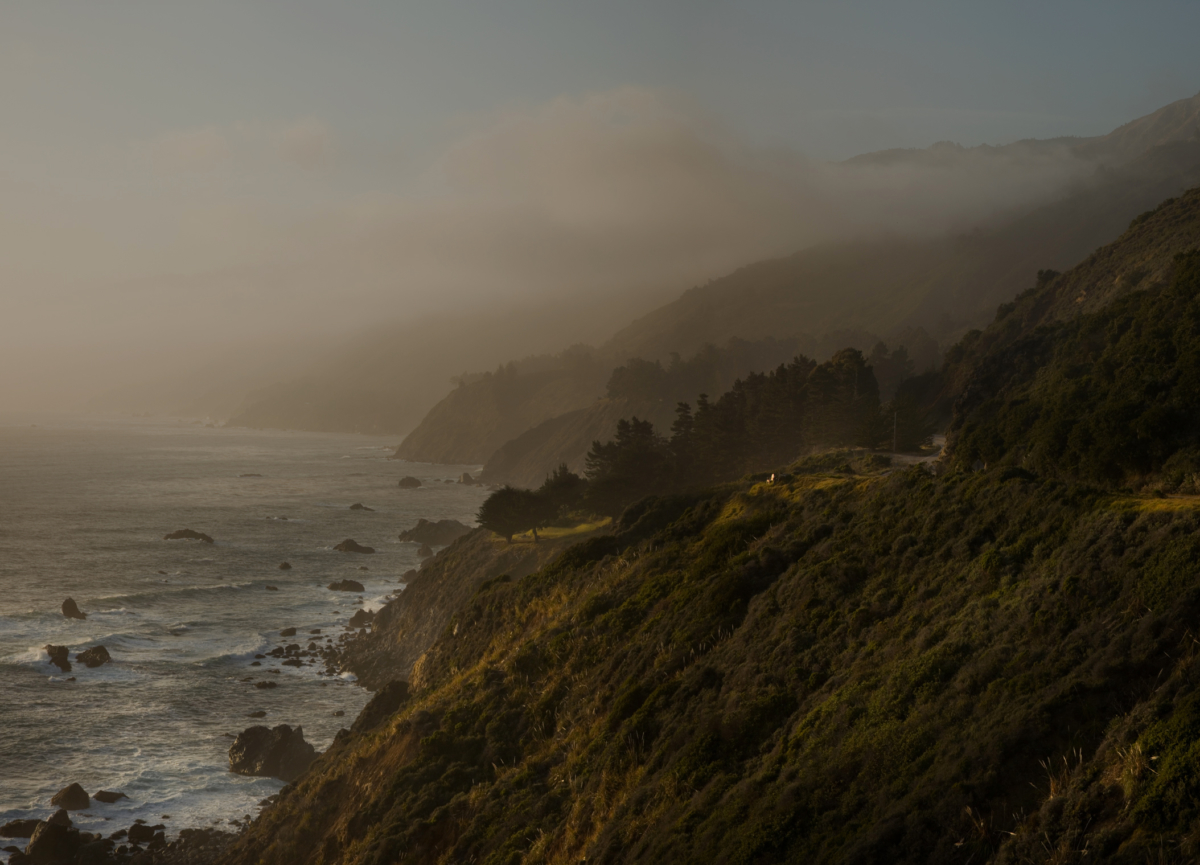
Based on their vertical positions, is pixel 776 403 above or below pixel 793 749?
above

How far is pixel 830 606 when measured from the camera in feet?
77.3

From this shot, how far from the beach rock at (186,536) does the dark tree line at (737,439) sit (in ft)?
193

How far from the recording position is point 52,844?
3606 centimetres

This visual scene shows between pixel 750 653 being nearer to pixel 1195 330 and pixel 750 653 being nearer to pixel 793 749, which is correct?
pixel 793 749

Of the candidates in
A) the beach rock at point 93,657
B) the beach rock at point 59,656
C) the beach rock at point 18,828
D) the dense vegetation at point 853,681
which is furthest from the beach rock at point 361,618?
the beach rock at point 18,828

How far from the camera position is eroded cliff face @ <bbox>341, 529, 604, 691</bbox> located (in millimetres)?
65125

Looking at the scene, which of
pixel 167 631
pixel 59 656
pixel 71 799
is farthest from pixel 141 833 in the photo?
pixel 167 631

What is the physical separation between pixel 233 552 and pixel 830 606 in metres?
99.9

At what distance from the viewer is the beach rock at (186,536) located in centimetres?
10706

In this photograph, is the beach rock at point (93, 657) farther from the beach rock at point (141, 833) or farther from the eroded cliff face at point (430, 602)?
the beach rock at point (141, 833)

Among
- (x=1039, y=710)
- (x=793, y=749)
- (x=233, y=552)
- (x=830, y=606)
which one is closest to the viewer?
(x=1039, y=710)

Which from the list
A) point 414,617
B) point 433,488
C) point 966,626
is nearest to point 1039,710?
point 966,626

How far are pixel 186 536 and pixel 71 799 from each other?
7535cm

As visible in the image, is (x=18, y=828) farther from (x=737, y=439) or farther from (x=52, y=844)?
(x=737, y=439)
